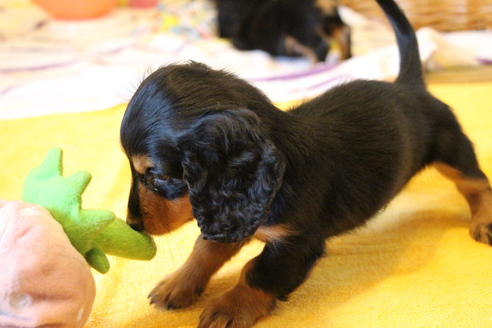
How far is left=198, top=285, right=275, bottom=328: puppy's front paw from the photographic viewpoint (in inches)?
65.5

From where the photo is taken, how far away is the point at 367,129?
189 centimetres

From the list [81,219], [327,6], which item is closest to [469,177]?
[81,219]

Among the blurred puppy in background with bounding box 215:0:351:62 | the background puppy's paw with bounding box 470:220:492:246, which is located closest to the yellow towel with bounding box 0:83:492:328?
the background puppy's paw with bounding box 470:220:492:246

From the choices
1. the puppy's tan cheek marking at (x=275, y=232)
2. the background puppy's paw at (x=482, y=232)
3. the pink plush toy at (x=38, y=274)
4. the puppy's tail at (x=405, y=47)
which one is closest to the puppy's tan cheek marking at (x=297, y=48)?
the puppy's tail at (x=405, y=47)

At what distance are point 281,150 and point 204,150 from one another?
246 millimetres

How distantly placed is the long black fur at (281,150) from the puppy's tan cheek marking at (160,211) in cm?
3

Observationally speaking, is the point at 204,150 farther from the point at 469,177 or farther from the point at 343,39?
the point at 343,39

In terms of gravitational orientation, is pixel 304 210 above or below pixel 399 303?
above

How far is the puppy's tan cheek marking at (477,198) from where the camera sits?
216 centimetres

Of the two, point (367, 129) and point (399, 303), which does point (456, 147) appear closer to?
point (367, 129)

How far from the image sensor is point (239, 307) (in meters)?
1.69

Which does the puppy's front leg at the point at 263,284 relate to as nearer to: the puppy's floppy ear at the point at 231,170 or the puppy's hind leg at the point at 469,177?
the puppy's floppy ear at the point at 231,170

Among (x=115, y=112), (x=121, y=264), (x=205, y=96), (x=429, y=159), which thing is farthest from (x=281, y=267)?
(x=115, y=112)

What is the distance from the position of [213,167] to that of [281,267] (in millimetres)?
421
